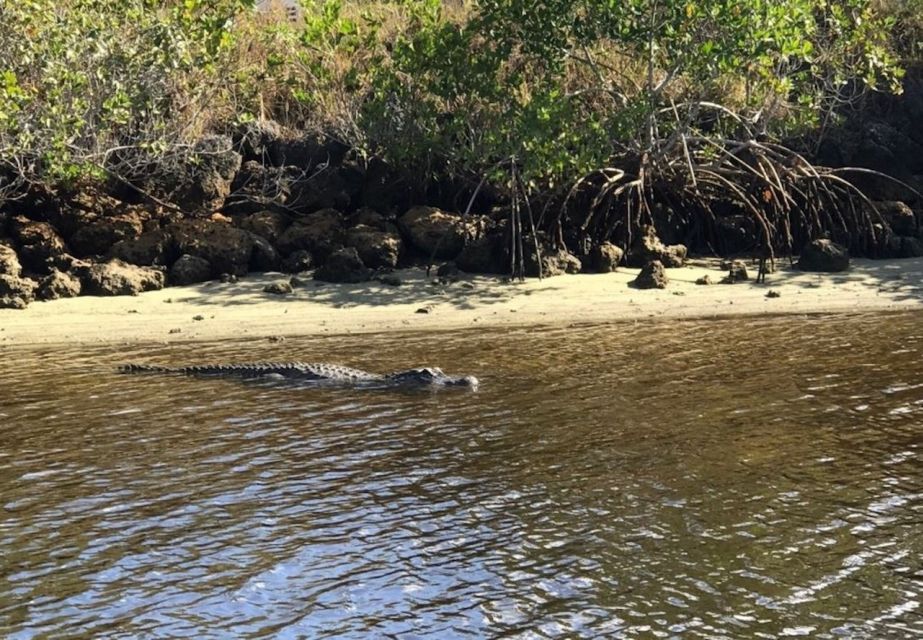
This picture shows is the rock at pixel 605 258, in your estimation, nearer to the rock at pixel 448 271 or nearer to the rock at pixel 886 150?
the rock at pixel 448 271

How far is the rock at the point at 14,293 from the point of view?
14789 mm

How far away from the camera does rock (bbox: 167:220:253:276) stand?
648 inches

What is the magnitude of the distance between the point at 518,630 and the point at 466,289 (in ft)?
35.5

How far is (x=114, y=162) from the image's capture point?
57.9 ft

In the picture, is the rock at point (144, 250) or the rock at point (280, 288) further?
the rock at point (144, 250)

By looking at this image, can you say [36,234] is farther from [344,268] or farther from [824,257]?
[824,257]

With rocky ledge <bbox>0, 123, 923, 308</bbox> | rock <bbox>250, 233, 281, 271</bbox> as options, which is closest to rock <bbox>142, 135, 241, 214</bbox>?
rocky ledge <bbox>0, 123, 923, 308</bbox>

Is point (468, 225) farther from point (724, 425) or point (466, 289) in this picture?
point (724, 425)

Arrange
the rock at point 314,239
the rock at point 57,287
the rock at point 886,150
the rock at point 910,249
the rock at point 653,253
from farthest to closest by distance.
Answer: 1. the rock at point 886,150
2. the rock at point 910,249
3. the rock at point 314,239
4. the rock at point 653,253
5. the rock at point 57,287

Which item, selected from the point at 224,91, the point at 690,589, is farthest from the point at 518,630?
the point at 224,91

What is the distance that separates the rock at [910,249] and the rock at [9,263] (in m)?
12.5

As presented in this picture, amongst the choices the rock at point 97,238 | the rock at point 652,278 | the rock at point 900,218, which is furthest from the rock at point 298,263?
the rock at point 900,218

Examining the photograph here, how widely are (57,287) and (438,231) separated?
17.5ft

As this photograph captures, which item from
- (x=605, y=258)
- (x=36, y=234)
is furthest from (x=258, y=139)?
(x=605, y=258)
